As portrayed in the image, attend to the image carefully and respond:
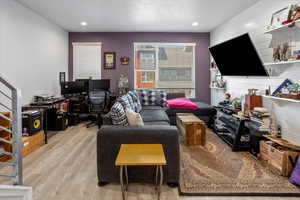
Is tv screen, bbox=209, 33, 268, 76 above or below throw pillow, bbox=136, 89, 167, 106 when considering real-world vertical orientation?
above

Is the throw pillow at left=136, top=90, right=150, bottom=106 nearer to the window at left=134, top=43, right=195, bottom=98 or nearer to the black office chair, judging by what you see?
the black office chair

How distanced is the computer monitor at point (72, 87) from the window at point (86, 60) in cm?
75

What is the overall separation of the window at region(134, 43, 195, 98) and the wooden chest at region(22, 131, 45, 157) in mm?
3335

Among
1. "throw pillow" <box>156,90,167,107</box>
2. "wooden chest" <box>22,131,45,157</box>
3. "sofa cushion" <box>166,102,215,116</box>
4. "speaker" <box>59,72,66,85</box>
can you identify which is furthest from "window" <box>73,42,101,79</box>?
"wooden chest" <box>22,131,45,157</box>

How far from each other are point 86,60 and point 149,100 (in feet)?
7.96

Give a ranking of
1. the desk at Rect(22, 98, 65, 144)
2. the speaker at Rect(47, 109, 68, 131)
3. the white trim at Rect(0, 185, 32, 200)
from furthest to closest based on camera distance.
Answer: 1. the speaker at Rect(47, 109, 68, 131)
2. the desk at Rect(22, 98, 65, 144)
3. the white trim at Rect(0, 185, 32, 200)

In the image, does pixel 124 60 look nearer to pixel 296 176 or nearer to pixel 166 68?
pixel 166 68

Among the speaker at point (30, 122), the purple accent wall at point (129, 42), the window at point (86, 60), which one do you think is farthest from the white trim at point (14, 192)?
the window at point (86, 60)

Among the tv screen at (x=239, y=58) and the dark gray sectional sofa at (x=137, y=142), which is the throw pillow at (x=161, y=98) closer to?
the tv screen at (x=239, y=58)

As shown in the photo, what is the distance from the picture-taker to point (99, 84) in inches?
242

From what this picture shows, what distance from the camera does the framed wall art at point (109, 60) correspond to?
6539mm

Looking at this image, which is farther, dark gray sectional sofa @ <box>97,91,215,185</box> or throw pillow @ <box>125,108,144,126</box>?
throw pillow @ <box>125,108,144,126</box>

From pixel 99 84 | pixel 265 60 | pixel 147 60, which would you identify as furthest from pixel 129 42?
pixel 265 60

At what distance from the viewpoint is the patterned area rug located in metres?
2.36
